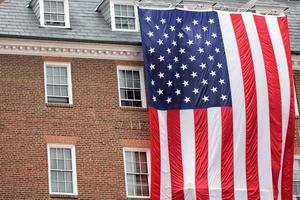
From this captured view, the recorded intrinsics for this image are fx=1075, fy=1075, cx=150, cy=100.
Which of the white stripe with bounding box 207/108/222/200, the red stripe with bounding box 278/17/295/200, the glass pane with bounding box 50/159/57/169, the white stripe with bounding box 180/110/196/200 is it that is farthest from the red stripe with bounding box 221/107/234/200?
the glass pane with bounding box 50/159/57/169

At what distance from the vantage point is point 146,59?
44.0 m

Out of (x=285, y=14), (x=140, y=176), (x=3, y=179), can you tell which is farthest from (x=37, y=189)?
(x=285, y=14)

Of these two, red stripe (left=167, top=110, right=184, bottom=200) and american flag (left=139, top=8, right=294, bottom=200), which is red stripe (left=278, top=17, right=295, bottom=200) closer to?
american flag (left=139, top=8, right=294, bottom=200)

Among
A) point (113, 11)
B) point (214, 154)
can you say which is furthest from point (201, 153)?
point (113, 11)

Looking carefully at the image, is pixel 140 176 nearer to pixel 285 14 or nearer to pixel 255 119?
pixel 255 119

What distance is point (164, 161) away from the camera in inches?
1681

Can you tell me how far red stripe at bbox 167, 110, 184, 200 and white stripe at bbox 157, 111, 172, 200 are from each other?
127 mm

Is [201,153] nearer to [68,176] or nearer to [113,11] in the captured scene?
[68,176]

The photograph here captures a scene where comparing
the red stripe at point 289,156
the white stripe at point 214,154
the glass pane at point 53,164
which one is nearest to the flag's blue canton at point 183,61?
the white stripe at point 214,154

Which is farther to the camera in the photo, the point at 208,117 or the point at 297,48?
the point at 297,48

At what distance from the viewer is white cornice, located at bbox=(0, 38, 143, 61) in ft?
143

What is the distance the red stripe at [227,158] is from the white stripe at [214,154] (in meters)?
0.16

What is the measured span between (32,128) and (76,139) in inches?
71.0

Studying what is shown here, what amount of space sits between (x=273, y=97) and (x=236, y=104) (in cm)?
170
